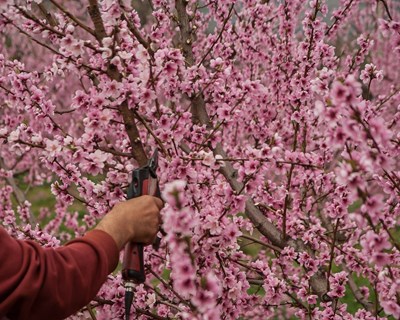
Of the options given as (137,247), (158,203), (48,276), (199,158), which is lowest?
(48,276)

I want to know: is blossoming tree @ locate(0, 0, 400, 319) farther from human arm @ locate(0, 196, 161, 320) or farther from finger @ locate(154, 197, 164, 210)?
human arm @ locate(0, 196, 161, 320)

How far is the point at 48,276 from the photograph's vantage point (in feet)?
4.93

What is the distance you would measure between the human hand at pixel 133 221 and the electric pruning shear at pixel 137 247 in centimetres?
8

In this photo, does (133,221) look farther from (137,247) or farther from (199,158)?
(199,158)

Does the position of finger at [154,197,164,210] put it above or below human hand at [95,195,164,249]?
above

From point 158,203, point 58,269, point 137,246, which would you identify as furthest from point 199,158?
point 58,269

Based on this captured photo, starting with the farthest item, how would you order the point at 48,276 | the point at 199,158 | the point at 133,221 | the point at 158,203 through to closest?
the point at 199,158 → the point at 158,203 → the point at 133,221 → the point at 48,276

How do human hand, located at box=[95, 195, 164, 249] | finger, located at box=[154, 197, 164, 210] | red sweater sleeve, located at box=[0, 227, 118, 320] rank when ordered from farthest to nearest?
finger, located at box=[154, 197, 164, 210] < human hand, located at box=[95, 195, 164, 249] < red sweater sleeve, located at box=[0, 227, 118, 320]

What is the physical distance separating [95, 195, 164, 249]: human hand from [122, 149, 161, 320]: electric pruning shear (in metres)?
0.08

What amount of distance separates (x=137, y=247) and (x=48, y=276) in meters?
0.55

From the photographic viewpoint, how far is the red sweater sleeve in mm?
1439

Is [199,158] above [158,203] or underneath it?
above

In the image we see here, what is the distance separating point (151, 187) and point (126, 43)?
960 mm

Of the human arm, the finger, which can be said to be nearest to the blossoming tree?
the finger
